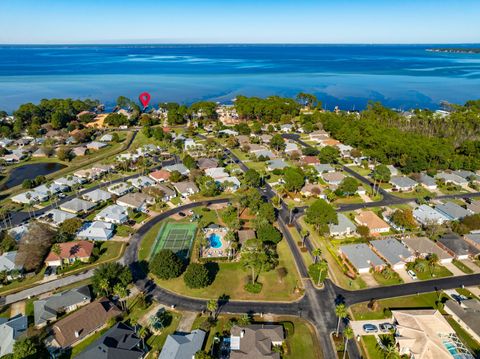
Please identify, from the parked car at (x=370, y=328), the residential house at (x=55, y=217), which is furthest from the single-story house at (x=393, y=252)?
the residential house at (x=55, y=217)

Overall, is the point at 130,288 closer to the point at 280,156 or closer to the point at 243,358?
the point at 243,358

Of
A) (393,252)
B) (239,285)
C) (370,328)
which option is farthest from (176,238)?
(393,252)

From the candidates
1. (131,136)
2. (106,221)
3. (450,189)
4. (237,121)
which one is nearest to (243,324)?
(106,221)

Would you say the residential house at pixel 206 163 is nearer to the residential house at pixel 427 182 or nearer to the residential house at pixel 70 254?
the residential house at pixel 70 254

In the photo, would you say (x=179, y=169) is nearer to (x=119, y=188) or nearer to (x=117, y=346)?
(x=119, y=188)

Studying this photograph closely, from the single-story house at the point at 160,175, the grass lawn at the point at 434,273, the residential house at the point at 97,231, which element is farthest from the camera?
the single-story house at the point at 160,175

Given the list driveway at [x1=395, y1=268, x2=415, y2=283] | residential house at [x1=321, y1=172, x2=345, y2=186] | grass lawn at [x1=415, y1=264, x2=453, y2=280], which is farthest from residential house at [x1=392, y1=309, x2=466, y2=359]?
residential house at [x1=321, y1=172, x2=345, y2=186]
